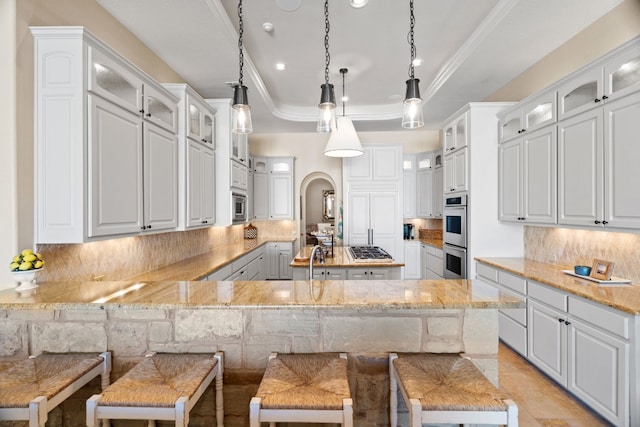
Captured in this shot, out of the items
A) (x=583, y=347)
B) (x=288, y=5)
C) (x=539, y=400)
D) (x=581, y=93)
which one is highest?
(x=288, y=5)

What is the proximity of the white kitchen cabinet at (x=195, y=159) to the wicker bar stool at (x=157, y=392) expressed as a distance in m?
1.93

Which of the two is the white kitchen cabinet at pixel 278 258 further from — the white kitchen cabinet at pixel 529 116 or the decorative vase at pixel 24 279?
the decorative vase at pixel 24 279

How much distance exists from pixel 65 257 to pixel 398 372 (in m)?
2.24

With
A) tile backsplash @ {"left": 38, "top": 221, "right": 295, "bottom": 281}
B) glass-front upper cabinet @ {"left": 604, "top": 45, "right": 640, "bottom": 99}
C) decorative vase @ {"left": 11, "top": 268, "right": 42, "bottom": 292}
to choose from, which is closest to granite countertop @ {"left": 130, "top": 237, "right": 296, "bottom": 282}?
tile backsplash @ {"left": 38, "top": 221, "right": 295, "bottom": 281}

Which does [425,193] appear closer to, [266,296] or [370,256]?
[370,256]

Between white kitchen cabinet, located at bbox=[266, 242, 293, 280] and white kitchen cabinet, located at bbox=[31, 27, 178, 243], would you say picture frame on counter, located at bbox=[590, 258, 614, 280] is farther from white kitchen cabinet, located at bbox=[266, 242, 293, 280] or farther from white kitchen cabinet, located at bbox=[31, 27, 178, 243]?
white kitchen cabinet, located at bbox=[266, 242, 293, 280]

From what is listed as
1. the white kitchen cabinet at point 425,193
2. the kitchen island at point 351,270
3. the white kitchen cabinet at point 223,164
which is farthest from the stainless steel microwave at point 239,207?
the white kitchen cabinet at point 425,193

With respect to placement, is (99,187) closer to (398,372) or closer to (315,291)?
(315,291)

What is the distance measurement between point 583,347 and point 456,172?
2.46 meters

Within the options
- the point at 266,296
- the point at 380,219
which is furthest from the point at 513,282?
the point at 380,219

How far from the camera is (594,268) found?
253 cm

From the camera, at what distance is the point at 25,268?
1.73 metres

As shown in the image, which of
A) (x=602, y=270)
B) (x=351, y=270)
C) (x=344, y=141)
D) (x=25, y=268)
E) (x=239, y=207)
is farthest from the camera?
(x=239, y=207)

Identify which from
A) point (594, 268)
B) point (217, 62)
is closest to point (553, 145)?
point (594, 268)
